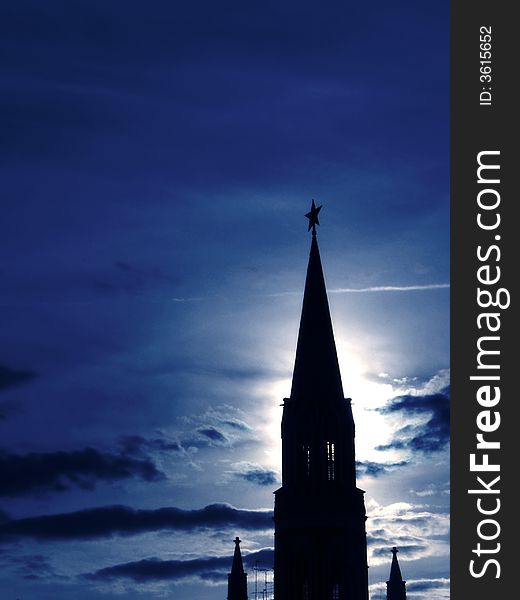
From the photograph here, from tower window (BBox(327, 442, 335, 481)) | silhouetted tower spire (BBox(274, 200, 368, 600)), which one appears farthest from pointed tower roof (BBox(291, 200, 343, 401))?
tower window (BBox(327, 442, 335, 481))

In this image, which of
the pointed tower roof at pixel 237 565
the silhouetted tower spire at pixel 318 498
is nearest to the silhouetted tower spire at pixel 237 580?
the pointed tower roof at pixel 237 565

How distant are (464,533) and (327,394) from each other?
3734 centimetres

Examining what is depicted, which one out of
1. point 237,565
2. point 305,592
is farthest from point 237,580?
point 305,592

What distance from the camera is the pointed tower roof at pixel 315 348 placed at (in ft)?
259

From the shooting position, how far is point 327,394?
78750 mm

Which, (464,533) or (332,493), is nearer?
(464,533)

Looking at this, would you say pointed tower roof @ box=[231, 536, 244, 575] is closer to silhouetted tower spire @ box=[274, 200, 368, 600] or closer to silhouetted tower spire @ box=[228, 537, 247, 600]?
silhouetted tower spire @ box=[228, 537, 247, 600]

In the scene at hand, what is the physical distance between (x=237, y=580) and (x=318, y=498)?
27924 millimetres

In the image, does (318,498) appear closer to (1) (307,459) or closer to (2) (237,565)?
(1) (307,459)

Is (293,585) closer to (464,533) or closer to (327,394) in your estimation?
(327,394)

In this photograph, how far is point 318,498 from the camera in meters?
76.9

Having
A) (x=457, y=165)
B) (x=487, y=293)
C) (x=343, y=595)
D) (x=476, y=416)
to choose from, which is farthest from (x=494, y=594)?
(x=343, y=595)

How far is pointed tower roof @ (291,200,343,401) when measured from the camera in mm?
79000

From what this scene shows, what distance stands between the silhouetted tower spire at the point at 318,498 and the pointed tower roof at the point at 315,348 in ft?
0.20
